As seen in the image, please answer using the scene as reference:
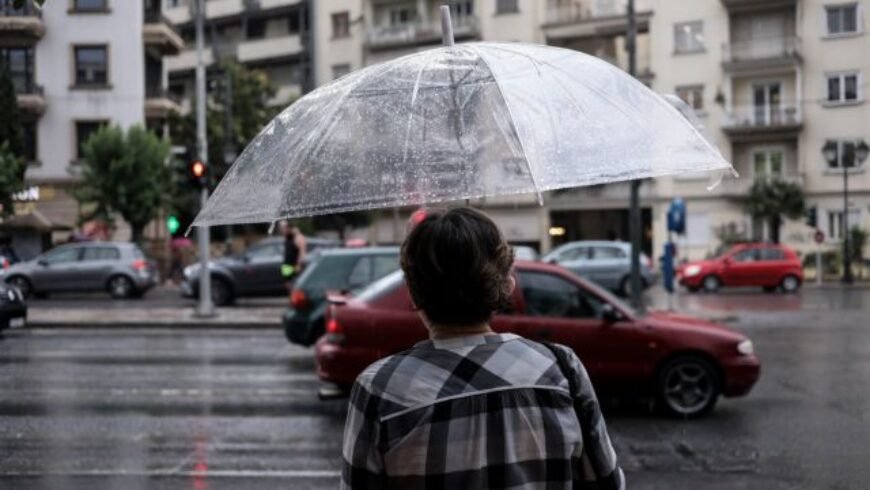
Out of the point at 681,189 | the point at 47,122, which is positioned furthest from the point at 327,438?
the point at 681,189

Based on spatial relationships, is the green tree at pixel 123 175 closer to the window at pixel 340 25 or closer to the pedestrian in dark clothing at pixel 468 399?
the window at pixel 340 25

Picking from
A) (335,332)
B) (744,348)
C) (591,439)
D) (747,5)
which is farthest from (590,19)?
(591,439)

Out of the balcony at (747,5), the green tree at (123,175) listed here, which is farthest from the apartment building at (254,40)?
the balcony at (747,5)

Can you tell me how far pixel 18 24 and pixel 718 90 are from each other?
3202 centimetres

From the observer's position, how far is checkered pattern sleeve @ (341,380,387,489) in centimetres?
216

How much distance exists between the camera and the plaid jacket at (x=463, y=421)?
2.14 m

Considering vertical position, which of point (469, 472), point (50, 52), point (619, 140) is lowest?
point (469, 472)

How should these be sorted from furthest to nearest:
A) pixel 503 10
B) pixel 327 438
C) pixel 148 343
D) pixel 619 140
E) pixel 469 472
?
pixel 503 10 < pixel 148 343 < pixel 327 438 < pixel 619 140 < pixel 469 472

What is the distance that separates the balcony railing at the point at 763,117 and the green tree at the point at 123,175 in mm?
23678

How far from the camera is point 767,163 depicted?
43.7 meters

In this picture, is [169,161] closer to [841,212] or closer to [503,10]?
[503,10]

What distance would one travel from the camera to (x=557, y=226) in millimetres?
51062

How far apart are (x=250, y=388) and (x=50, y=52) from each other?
28051 mm

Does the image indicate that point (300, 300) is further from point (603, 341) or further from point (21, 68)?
point (21, 68)
